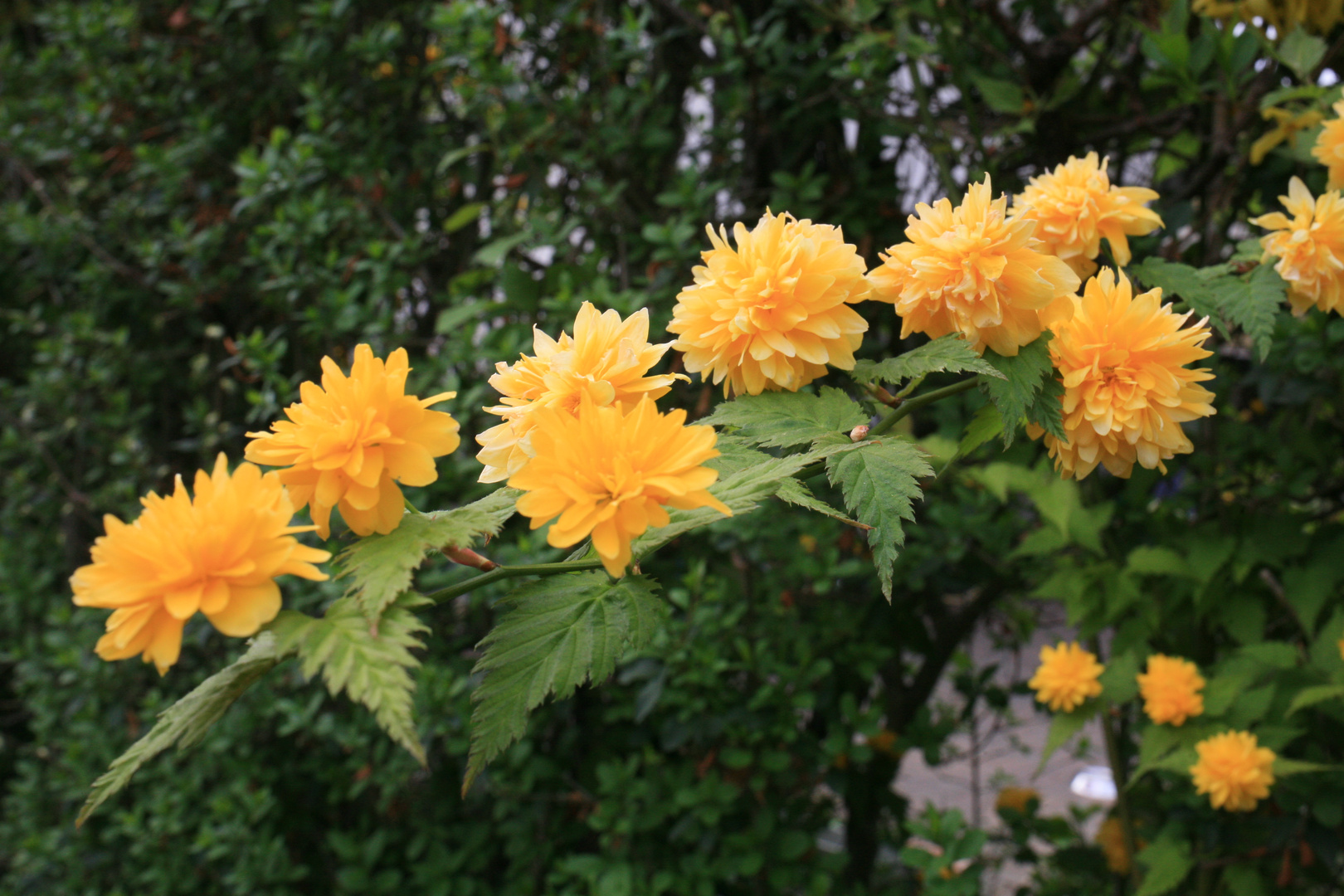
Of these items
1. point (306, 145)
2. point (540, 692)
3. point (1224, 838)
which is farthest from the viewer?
point (306, 145)

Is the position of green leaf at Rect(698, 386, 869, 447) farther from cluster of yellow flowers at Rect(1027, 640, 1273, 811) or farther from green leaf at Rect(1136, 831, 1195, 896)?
green leaf at Rect(1136, 831, 1195, 896)

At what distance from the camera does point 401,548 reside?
542 mm

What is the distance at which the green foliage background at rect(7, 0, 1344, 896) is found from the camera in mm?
1487

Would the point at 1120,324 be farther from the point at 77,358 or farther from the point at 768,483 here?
the point at 77,358

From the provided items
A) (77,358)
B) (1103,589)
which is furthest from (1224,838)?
(77,358)

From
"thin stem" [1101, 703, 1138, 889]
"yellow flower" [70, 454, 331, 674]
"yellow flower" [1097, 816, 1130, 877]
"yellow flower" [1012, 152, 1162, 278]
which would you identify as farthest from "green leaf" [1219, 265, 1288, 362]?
"yellow flower" [1097, 816, 1130, 877]

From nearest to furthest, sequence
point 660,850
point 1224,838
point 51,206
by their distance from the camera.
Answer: point 1224,838 < point 660,850 < point 51,206

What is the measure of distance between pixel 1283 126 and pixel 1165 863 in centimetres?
110

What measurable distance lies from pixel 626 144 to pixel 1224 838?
159cm

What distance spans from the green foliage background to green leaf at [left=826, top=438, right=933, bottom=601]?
930 millimetres

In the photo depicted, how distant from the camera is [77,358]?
94.4 inches

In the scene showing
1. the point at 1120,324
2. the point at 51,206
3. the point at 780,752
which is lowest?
the point at 780,752

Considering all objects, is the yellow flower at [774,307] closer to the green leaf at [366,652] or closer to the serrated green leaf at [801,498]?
the serrated green leaf at [801,498]

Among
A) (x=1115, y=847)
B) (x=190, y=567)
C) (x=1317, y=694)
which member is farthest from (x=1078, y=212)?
(x=1115, y=847)
